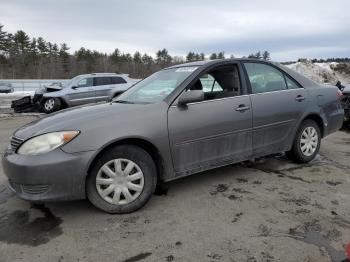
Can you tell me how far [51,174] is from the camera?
331cm

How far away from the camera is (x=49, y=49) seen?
76000 mm

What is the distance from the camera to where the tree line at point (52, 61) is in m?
64.2

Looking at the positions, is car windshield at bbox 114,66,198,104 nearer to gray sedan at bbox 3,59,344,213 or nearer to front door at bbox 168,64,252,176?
gray sedan at bbox 3,59,344,213

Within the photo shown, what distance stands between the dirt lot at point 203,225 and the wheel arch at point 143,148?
16.9 inches

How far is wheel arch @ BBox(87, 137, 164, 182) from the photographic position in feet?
11.5

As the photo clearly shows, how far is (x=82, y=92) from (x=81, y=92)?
0.04 metres

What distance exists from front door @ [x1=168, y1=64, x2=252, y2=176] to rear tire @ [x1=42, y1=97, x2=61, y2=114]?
10.7 meters

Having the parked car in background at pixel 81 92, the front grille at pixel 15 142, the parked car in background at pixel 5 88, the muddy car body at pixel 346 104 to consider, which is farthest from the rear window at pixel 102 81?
the parked car in background at pixel 5 88

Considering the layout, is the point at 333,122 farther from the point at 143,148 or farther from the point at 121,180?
the point at 121,180

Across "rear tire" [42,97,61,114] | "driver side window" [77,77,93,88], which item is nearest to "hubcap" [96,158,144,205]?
"rear tire" [42,97,61,114]

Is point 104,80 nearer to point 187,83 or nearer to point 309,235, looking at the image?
point 187,83

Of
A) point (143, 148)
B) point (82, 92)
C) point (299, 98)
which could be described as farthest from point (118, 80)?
point (143, 148)

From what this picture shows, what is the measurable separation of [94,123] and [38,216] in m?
1.12

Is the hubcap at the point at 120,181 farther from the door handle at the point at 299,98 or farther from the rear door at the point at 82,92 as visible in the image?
the rear door at the point at 82,92
